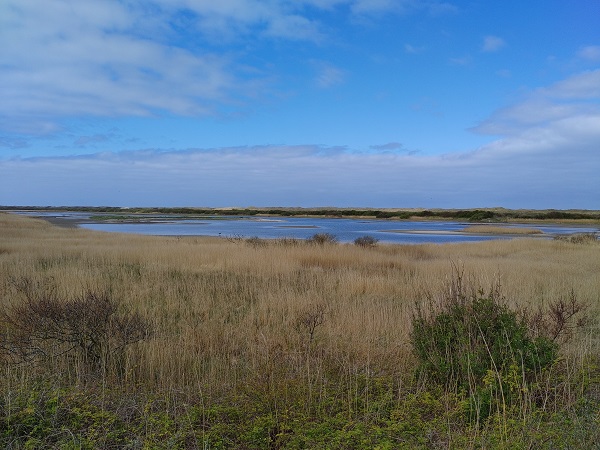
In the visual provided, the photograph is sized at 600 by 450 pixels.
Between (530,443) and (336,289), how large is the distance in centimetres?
868

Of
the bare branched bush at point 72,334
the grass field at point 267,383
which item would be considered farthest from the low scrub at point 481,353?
the bare branched bush at point 72,334

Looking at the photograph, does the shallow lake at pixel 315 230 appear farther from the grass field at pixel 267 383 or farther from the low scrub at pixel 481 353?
the low scrub at pixel 481 353

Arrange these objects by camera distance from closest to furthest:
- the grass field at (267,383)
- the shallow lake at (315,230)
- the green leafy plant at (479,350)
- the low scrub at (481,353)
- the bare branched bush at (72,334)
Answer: the grass field at (267,383)
the low scrub at (481,353)
the green leafy plant at (479,350)
the bare branched bush at (72,334)
the shallow lake at (315,230)

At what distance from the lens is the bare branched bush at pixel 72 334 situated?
5.67m

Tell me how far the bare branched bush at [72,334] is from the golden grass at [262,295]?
0.94 feet

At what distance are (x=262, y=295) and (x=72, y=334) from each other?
512 centimetres

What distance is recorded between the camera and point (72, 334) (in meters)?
5.64

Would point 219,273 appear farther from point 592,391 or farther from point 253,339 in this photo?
point 592,391

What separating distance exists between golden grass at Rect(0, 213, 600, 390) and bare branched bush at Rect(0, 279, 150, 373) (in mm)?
288

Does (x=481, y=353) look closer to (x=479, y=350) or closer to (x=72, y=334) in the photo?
(x=479, y=350)

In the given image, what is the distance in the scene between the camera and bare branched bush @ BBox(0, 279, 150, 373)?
567 centimetres

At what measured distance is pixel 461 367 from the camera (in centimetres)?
489

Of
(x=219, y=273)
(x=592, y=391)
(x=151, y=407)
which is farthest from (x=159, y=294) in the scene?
(x=592, y=391)

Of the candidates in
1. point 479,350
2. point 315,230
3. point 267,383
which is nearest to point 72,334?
point 267,383
